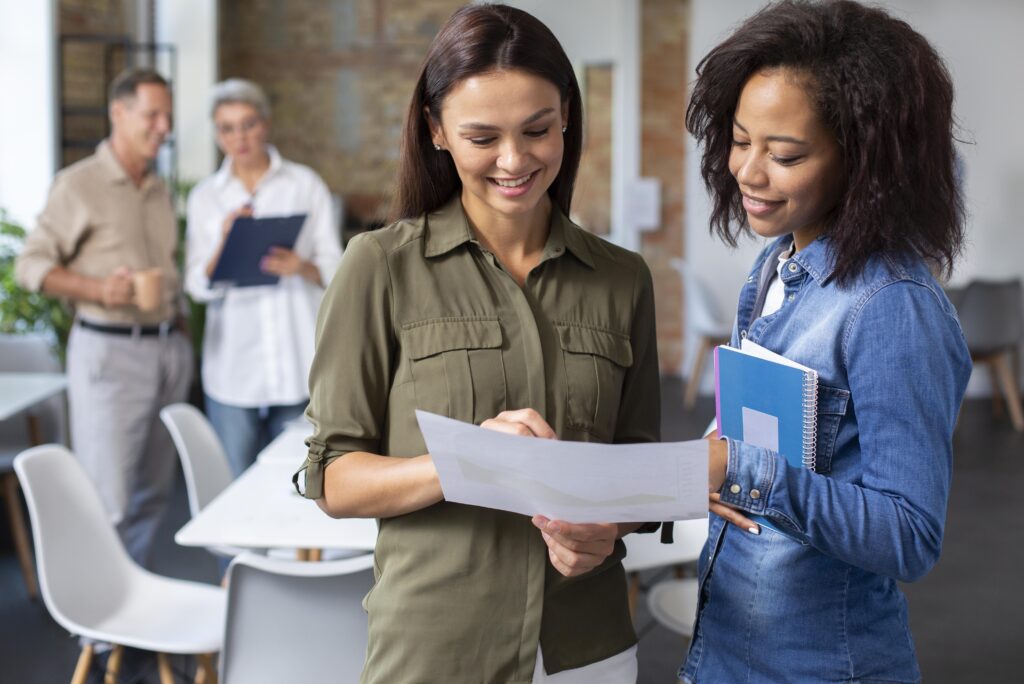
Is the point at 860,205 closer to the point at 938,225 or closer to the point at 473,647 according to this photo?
the point at 938,225

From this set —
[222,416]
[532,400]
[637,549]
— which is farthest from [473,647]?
[222,416]

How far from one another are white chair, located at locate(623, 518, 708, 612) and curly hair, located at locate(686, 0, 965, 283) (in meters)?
1.42

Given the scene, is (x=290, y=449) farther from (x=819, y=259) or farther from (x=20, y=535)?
(x=819, y=259)

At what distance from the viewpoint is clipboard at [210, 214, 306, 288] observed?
3797 mm

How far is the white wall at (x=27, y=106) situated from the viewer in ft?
20.5

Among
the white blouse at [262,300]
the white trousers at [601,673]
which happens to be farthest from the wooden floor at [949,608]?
the white trousers at [601,673]

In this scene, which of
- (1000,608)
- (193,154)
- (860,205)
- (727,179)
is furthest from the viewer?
(193,154)

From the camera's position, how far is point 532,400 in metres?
1.50

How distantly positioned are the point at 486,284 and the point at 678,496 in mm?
472

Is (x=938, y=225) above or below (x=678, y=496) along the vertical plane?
above

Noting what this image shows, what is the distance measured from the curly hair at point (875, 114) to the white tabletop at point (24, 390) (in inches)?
128

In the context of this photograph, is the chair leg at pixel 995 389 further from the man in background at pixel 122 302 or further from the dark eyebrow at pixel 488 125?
the dark eyebrow at pixel 488 125

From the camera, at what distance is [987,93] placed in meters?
8.16

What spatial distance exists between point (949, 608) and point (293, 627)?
309 centimetres
